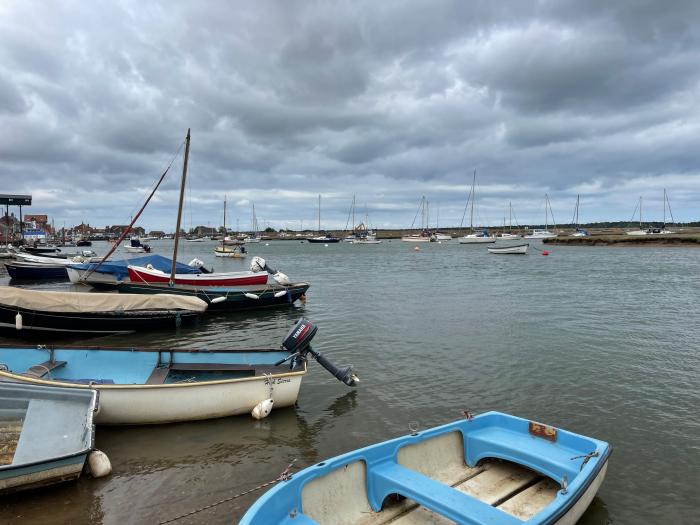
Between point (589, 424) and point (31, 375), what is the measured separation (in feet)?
41.8

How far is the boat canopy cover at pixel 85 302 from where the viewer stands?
1766cm

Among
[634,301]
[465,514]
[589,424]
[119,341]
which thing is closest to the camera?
[465,514]

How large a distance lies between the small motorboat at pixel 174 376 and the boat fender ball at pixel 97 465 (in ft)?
4.70

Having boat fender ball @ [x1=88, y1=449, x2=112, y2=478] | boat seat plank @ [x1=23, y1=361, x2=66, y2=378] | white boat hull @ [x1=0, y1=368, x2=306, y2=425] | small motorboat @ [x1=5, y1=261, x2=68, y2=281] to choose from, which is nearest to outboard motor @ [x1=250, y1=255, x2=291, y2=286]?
boat seat plank @ [x1=23, y1=361, x2=66, y2=378]

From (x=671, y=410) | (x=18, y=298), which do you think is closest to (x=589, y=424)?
(x=671, y=410)

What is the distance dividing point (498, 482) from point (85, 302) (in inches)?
686

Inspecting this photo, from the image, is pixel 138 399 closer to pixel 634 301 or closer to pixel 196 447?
pixel 196 447

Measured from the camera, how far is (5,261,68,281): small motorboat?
4203 cm

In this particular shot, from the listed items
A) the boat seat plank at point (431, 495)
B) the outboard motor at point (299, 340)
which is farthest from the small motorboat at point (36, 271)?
the boat seat plank at point (431, 495)

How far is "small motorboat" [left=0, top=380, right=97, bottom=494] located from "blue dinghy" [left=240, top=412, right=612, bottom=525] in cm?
397

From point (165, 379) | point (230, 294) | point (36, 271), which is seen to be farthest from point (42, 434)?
point (36, 271)

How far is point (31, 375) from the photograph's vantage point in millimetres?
9969

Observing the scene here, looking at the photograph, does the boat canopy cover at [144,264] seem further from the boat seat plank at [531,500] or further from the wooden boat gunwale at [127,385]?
the boat seat plank at [531,500]

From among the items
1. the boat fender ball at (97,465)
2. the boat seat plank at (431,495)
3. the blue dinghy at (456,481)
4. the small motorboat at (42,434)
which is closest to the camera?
the boat seat plank at (431,495)
